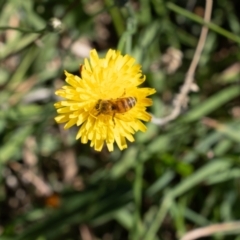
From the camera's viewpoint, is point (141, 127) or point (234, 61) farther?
point (234, 61)

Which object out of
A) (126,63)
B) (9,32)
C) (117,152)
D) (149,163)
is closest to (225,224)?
(149,163)

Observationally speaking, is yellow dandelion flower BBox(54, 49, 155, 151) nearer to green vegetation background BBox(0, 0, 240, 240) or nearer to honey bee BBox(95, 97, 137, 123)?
honey bee BBox(95, 97, 137, 123)

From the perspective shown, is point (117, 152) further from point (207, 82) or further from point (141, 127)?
point (141, 127)

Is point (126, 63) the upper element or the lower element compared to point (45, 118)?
lower

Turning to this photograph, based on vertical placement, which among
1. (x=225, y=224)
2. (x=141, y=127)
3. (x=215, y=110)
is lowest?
(x=225, y=224)

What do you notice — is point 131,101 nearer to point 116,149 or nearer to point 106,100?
point 106,100

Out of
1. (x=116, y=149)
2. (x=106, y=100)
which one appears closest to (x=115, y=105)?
(x=106, y=100)
